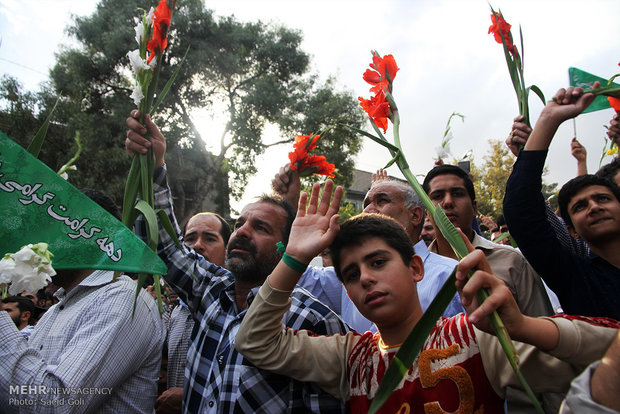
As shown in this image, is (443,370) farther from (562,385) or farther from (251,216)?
(251,216)

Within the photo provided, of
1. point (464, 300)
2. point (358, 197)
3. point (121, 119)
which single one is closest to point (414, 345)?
point (464, 300)

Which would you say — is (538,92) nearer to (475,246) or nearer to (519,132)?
(519,132)

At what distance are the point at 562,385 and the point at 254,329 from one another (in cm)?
102

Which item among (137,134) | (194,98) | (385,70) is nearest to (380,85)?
(385,70)

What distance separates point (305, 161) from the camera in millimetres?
2453

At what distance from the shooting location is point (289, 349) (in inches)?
61.1

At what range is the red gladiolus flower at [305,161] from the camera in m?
2.29

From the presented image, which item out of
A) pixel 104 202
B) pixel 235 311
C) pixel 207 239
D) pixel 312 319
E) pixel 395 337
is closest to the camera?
pixel 395 337

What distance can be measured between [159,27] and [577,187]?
2.03 metres

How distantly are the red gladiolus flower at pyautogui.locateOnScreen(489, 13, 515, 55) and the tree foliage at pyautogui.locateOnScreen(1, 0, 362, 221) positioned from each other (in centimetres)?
1292

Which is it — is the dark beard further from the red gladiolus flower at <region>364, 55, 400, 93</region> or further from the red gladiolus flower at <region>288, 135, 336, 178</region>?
the red gladiolus flower at <region>364, 55, 400, 93</region>

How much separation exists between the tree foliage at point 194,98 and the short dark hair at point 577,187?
41.6 feet

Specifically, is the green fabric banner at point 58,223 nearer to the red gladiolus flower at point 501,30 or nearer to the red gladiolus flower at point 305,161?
the red gladiolus flower at point 305,161

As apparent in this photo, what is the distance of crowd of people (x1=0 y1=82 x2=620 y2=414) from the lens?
48.8 inches
